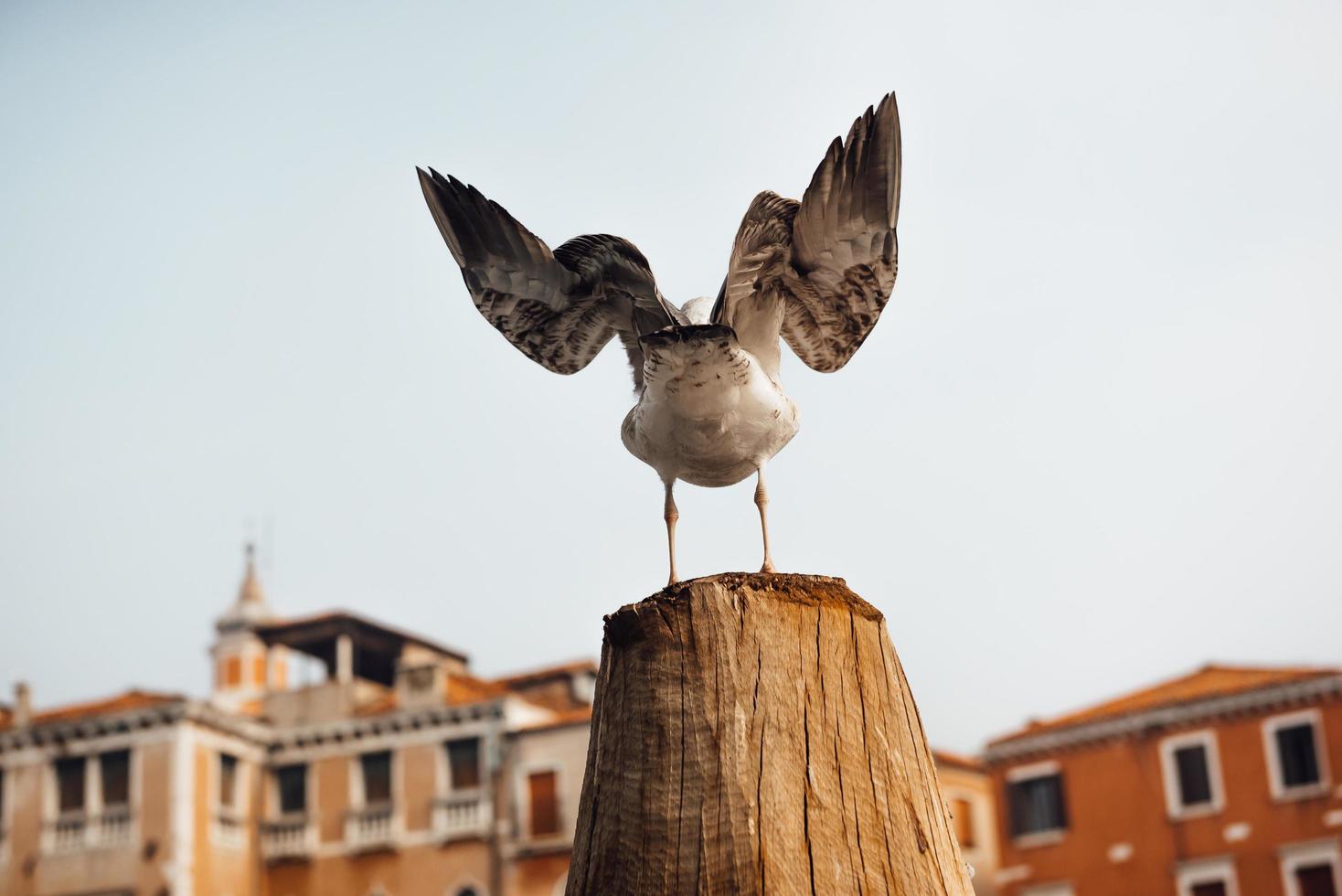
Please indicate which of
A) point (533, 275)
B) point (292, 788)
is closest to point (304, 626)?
point (292, 788)

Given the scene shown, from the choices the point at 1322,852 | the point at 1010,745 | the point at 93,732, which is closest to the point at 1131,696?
the point at 1010,745

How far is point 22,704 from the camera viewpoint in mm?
40625

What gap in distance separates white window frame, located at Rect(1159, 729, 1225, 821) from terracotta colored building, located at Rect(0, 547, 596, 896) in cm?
1219

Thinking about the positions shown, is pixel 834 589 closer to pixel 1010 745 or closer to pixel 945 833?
pixel 945 833

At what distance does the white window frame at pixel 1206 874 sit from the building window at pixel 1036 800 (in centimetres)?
285

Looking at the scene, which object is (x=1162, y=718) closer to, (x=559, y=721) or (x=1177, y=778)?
(x=1177, y=778)

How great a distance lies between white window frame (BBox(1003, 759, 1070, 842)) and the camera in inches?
1431

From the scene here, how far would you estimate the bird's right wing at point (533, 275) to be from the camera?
640 centimetres

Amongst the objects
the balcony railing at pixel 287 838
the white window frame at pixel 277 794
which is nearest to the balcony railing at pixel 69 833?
the balcony railing at pixel 287 838

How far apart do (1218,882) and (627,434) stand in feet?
101

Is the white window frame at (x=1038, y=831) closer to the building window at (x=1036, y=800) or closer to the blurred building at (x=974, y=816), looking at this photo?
the building window at (x=1036, y=800)

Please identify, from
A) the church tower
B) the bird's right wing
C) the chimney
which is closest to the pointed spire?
the church tower

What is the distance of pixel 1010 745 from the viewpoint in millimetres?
37281

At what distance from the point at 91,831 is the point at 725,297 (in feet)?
118
